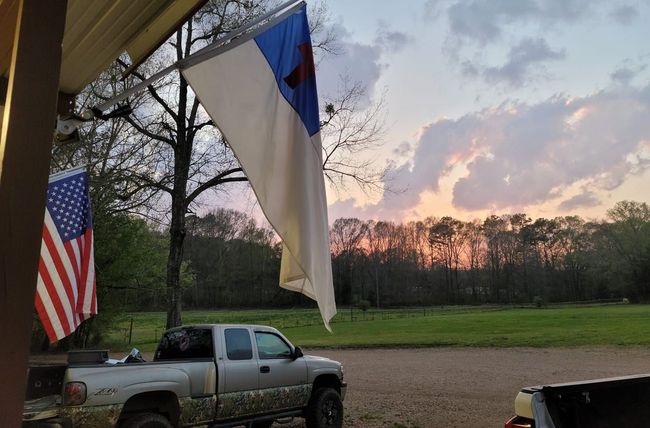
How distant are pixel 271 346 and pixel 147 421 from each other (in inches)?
100

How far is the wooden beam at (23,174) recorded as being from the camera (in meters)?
2.18

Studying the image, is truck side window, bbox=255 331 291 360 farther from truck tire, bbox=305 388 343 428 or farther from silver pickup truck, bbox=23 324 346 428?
truck tire, bbox=305 388 343 428

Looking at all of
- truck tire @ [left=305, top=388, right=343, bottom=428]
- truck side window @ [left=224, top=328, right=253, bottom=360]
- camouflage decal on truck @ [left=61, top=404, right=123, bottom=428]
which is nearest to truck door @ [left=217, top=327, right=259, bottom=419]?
truck side window @ [left=224, top=328, right=253, bottom=360]

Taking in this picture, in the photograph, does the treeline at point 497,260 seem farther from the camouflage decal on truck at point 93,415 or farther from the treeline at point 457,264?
the camouflage decal on truck at point 93,415

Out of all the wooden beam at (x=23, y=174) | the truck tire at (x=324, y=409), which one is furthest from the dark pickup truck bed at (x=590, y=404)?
the truck tire at (x=324, y=409)

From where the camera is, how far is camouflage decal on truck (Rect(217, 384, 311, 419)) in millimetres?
7473

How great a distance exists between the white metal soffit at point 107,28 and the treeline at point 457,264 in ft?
215

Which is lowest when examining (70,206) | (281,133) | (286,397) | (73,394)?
(286,397)

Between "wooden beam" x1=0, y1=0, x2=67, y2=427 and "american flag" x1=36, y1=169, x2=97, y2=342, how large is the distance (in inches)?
200

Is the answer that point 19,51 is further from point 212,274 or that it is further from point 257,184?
point 212,274

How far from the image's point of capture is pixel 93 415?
6.17 meters

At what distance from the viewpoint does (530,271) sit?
119 metres

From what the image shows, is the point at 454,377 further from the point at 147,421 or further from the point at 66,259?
the point at 66,259

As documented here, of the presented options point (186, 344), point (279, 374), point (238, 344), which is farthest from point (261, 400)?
point (186, 344)
